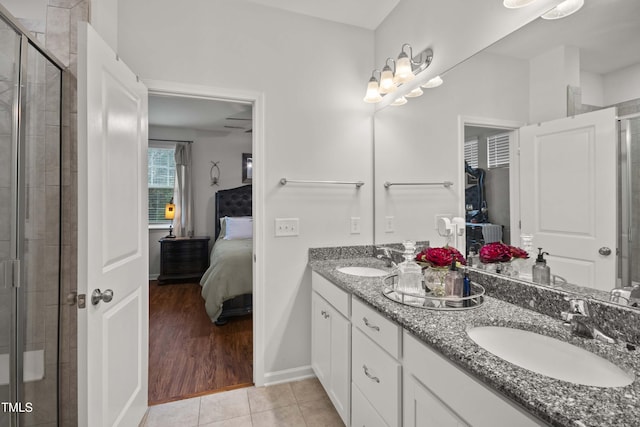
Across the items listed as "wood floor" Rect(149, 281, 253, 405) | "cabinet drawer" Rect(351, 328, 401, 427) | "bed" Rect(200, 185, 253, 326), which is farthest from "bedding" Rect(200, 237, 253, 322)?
Answer: "cabinet drawer" Rect(351, 328, 401, 427)

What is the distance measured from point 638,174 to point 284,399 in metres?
2.09

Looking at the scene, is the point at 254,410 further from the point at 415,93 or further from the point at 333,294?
the point at 415,93

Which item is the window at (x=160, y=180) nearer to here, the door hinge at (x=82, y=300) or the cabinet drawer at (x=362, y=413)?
the door hinge at (x=82, y=300)

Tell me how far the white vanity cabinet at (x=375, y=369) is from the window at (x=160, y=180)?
4883 millimetres

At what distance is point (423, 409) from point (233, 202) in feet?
15.7

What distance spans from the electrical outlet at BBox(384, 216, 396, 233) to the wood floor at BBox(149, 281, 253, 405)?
58.9 inches

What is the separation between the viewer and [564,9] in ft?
Result: 3.79

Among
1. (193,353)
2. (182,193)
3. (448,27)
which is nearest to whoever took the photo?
(448,27)

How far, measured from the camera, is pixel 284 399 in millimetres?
2010

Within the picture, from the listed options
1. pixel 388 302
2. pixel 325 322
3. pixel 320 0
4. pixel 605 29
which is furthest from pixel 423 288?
pixel 320 0

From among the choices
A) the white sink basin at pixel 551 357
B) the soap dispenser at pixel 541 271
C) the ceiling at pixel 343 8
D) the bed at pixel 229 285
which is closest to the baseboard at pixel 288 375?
the bed at pixel 229 285

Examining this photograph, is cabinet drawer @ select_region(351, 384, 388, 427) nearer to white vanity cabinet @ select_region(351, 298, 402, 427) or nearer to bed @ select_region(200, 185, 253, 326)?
white vanity cabinet @ select_region(351, 298, 402, 427)

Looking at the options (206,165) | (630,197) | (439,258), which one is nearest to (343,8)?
(439,258)

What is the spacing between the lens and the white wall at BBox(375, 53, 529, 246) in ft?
4.64
